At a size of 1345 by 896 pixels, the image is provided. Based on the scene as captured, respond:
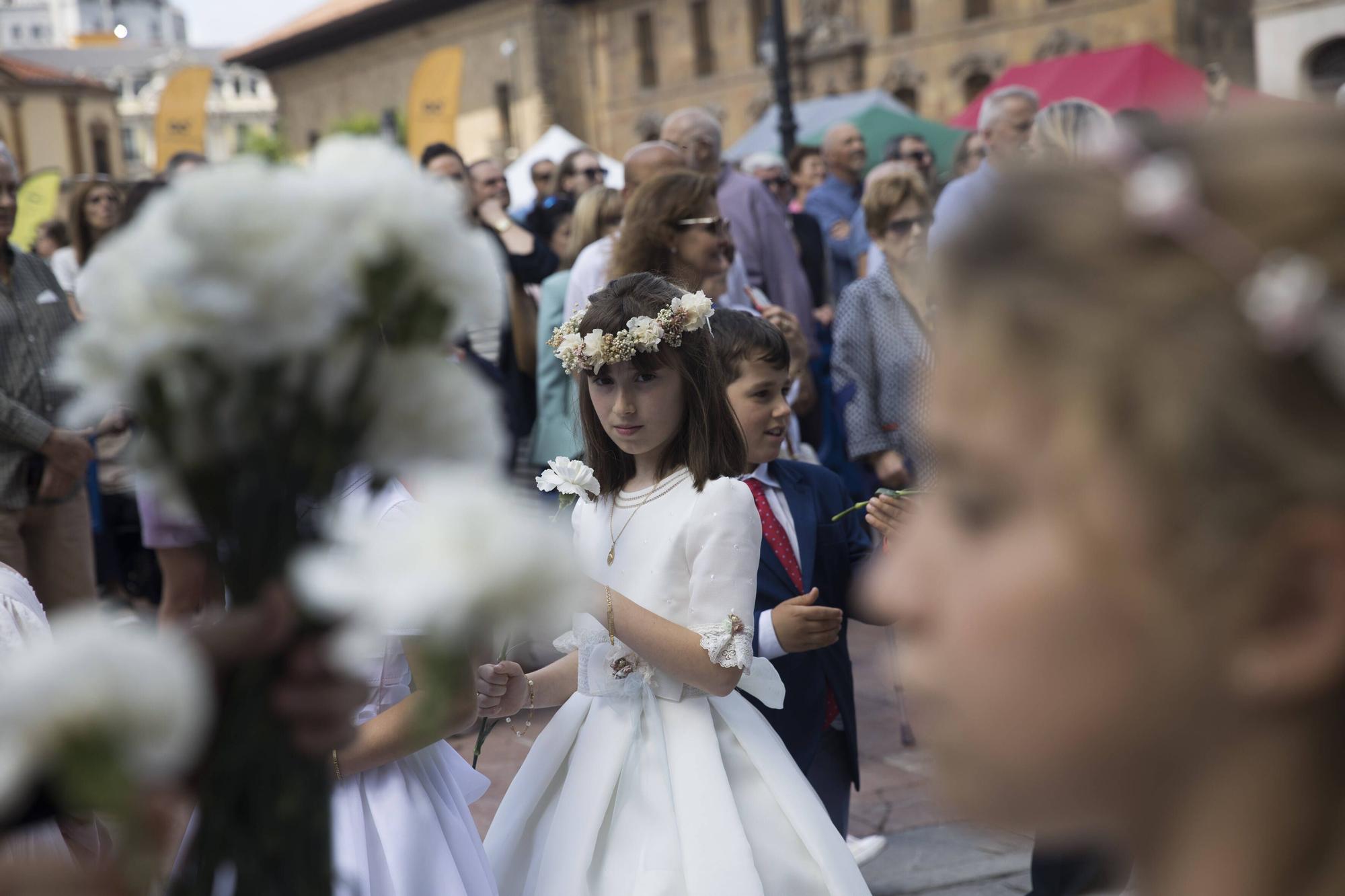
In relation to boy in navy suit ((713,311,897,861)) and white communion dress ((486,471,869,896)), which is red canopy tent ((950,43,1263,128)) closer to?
boy in navy suit ((713,311,897,861))

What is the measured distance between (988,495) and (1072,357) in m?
0.11

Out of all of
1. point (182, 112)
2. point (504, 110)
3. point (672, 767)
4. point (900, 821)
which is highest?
point (504, 110)

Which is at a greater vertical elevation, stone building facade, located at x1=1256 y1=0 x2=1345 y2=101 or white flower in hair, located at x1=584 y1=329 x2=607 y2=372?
stone building facade, located at x1=1256 y1=0 x2=1345 y2=101

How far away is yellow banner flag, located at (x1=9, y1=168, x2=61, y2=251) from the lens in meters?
11.0

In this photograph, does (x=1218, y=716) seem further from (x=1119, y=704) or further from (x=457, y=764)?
(x=457, y=764)

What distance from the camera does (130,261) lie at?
843 millimetres

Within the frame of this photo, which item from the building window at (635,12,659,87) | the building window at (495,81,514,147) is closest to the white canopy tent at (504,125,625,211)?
the building window at (635,12,659,87)

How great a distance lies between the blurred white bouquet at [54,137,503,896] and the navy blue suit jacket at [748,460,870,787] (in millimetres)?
2384

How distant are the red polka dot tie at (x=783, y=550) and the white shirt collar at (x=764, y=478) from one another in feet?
0.18

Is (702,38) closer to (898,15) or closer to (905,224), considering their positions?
(898,15)

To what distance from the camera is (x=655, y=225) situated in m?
4.42

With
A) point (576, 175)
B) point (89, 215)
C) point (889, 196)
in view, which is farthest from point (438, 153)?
point (889, 196)

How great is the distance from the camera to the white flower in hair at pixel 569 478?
304 cm

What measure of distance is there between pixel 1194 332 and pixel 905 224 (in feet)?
16.0
